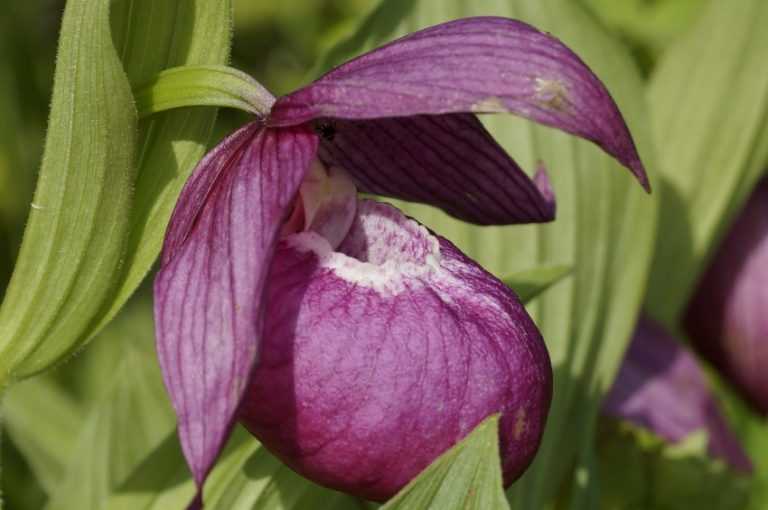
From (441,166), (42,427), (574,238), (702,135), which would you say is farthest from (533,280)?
(42,427)

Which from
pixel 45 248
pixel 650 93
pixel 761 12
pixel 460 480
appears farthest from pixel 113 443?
pixel 761 12

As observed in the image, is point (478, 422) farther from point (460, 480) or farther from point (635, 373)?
point (635, 373)

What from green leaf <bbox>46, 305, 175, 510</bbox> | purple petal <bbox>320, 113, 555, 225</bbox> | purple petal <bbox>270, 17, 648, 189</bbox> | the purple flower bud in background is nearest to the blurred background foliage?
green leaf <bbox>46, 305, 175, 510</bbox>

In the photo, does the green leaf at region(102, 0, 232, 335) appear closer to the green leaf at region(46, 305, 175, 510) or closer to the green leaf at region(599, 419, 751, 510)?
the green leaf at region(46, 305, 175, 510)

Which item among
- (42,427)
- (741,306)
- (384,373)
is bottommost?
(741,306)

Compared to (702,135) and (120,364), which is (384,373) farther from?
(702,135)
